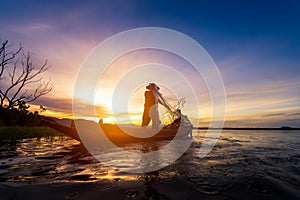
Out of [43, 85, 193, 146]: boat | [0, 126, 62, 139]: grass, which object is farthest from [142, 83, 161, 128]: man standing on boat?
[0, 126, 62, 139]: grass

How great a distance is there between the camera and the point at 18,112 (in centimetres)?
4119

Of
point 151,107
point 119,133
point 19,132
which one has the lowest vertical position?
point 19,132

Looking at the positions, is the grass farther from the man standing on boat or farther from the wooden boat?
the man standing on boat

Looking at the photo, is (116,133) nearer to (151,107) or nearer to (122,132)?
(122,132)

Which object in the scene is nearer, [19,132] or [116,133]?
[116,133]

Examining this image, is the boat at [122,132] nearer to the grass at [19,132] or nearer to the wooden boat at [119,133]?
the wooden boat at [119,133]

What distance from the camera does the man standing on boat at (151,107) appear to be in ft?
66.9

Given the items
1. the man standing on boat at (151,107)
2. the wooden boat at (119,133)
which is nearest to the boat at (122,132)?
the wooden boat at (119,133)

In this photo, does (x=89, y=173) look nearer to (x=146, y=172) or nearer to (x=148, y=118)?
(x=146, y=172)

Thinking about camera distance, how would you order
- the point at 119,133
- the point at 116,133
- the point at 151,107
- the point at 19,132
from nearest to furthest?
the point at 116,133 → the point at 119,133 → the point at 151,107 → the point at 19,132

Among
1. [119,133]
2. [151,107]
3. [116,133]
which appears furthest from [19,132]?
[151,107]

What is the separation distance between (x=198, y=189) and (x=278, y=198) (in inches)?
69.6

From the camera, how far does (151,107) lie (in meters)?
20.4

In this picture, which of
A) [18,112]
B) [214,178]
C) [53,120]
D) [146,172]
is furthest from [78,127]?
[18,112]
